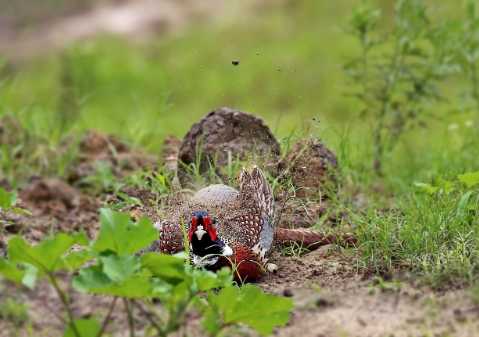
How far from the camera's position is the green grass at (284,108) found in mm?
4129

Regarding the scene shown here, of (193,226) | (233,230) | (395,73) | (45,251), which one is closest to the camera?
(45,251)

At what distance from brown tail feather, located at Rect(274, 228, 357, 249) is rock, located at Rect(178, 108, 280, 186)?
59 centimetres

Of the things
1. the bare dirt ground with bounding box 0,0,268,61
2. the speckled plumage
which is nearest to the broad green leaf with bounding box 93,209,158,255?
the speckled plumage

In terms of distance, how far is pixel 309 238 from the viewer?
4.43m

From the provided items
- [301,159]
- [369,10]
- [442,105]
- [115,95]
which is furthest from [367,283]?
[115,95]

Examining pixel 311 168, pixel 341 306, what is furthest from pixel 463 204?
pixel 341 306

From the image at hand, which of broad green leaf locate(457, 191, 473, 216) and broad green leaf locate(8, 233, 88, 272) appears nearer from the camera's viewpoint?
broad green leaf locate(8, 233, 88, 272)

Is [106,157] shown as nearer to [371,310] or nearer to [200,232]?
[200,232]

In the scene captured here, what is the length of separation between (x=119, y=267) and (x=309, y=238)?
1.54 m

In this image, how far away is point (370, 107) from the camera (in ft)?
20.4

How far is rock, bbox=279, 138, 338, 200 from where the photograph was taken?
4.54m

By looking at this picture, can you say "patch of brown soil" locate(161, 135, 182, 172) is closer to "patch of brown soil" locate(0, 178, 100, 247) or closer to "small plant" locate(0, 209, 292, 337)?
"patch of brown soil" locate(0, 178, 100, 247)

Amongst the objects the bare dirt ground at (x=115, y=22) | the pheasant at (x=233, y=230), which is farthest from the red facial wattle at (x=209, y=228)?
the bare dirt ground at (x=115, y=22)

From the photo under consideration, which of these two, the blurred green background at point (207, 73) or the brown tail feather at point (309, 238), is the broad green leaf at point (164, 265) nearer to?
the brown tail feather at point (309, 238)
